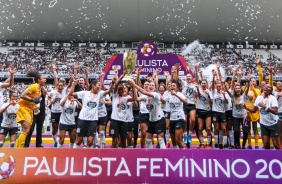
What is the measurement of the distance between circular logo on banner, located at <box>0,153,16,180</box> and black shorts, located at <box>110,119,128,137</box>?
223cm

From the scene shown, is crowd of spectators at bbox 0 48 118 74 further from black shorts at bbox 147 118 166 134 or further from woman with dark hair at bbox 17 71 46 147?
black shorts at bbox 147 118 166 134

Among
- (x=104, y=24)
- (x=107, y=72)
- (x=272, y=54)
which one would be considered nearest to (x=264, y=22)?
(x=272, y=54)

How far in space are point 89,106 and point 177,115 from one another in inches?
76.7

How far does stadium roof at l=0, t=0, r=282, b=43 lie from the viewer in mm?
26484

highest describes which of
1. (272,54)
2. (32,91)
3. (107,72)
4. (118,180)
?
(272,54)

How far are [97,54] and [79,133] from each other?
26.5m

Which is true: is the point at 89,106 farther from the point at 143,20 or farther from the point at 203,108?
the point at 143,20

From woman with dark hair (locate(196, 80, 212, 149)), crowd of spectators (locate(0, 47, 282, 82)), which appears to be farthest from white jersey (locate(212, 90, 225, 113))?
crowd of spectators (locate(0, 47, 282, 82))

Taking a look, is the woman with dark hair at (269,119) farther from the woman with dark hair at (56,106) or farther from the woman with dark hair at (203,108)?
the woman with dark hair at (56,106)

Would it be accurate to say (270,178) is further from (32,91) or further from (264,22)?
(264,22)

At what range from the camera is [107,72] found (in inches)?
451

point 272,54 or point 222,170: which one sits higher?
point 272,54

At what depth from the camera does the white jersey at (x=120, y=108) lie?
6.60 meters

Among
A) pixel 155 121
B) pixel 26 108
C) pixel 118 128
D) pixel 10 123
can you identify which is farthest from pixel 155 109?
pixel 10 123
